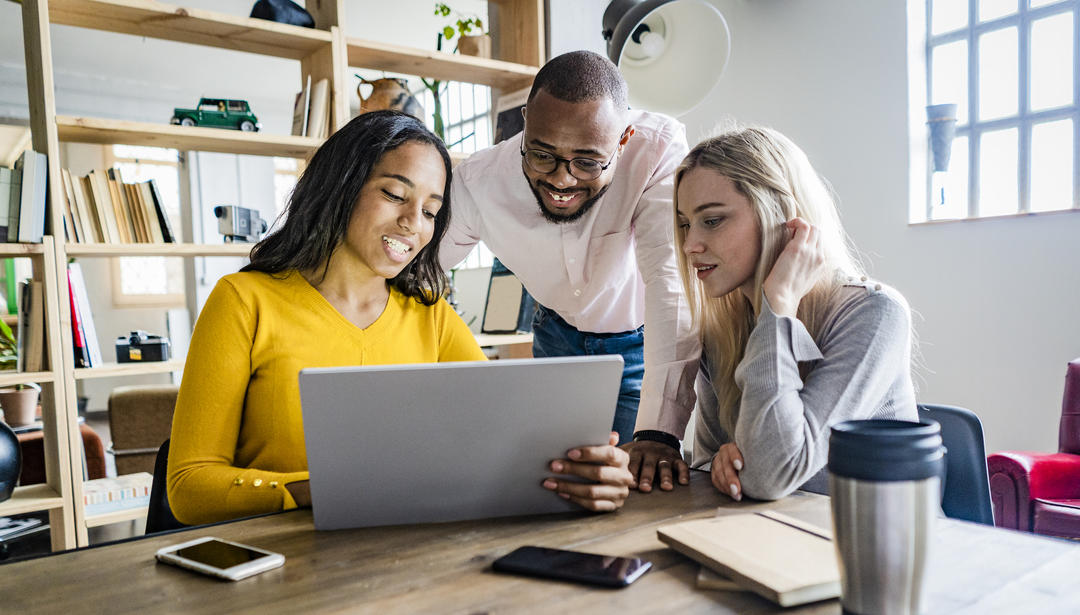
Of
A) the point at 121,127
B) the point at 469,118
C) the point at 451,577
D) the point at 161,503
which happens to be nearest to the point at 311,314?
the point at 161,503

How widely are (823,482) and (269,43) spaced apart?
103 inches

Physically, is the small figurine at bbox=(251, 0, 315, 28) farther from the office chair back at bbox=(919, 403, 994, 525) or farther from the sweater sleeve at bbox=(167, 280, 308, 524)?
the office chair back at bbox=(919, 403, 994, 525)

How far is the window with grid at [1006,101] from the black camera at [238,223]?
3.14 meters

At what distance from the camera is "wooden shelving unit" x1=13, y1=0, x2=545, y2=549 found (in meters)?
2.49

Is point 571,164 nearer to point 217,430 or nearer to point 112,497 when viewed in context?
point 217,430

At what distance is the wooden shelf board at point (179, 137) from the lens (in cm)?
263

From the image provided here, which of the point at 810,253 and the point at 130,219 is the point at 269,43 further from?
the point at 810,253

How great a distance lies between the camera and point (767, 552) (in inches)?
30.6

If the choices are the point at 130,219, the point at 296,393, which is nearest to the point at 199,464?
the point at 296,393

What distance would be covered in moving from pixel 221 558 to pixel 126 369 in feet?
7.29

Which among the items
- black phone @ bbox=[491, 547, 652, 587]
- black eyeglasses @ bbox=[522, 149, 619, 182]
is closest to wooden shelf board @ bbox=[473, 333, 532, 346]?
black eyeglasses @ bbox=[522, 149, 619, 182]

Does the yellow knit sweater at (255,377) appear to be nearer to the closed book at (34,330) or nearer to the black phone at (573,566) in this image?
the black phone at (573,566)

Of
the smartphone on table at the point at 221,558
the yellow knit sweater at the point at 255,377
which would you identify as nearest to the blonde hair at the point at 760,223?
the yellow knit sweater at the point at 255,377

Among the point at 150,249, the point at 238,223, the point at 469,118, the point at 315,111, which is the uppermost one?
the point at 469,118
